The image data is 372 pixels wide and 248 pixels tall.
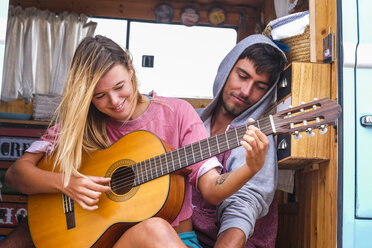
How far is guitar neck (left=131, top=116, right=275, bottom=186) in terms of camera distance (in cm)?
165

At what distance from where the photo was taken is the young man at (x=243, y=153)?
206cm

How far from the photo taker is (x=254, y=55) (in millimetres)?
2551

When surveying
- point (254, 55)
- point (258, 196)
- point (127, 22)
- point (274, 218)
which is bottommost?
point (274, 218)

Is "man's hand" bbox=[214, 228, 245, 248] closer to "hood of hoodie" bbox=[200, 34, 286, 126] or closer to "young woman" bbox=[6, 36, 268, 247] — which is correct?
"young woman" bbox=[6, 36, 268, 247]

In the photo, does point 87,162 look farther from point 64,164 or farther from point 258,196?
point 258,196

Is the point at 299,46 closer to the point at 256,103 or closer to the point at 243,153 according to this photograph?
the point at 256,103

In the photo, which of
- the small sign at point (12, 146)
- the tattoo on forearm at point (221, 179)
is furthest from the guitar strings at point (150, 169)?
the small sign at point (12, 146)

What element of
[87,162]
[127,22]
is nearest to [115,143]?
[87,162]

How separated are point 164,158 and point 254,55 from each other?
106 cm

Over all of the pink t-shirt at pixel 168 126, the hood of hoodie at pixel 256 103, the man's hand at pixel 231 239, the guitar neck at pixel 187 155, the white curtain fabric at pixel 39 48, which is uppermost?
the white curtain fabric at pixel 39 48

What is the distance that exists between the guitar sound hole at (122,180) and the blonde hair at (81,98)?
0.58 feet

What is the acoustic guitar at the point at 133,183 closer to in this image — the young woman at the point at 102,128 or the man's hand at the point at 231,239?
the young woman at the point at 102,128

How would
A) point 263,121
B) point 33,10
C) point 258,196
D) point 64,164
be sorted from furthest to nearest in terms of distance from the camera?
point 33,10
point 258,196
point 64,164
point 263,121

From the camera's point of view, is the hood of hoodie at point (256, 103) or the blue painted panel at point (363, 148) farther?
the hood of hoodie at point (256, 103)
